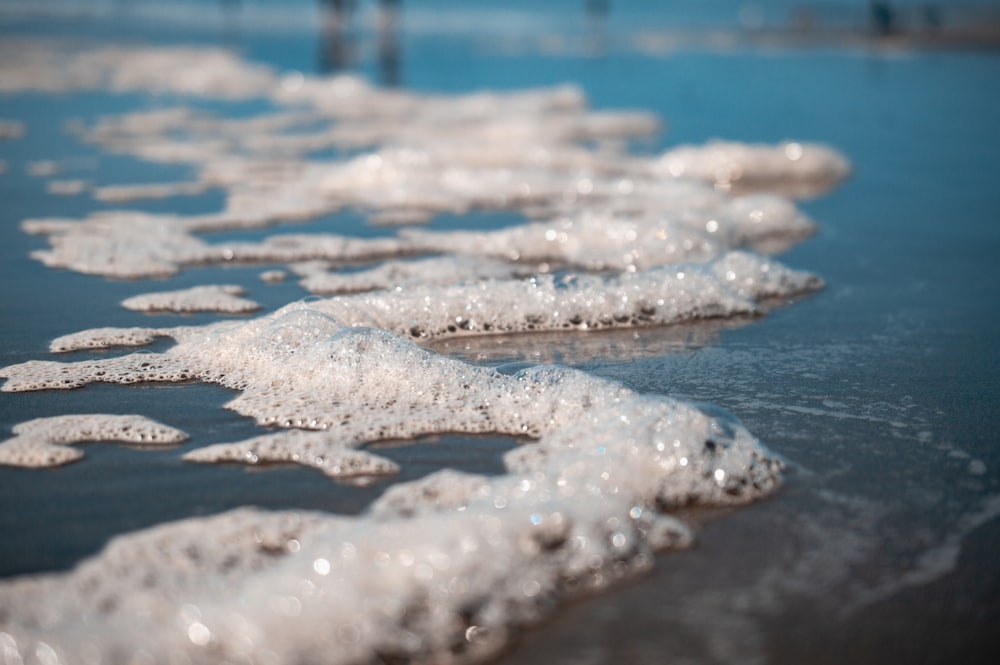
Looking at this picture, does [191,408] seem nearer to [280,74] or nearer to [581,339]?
[581,339]

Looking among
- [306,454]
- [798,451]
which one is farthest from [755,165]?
[306,454]

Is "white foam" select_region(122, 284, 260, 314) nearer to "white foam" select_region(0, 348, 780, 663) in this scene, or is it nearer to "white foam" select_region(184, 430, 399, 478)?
"white foam" select_region(184, 430, 399, 478)

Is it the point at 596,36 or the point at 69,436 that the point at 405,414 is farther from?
the point at 596,36

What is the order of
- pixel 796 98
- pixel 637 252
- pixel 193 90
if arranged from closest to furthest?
pixel 637 252, pixel 796 98, pixel 193 90

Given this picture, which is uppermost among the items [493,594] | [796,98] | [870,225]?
[796,98]

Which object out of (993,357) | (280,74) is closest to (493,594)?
(993,357)

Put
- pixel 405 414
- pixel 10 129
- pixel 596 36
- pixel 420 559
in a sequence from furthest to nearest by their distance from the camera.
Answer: pixel 596 36
pixel 10 129
pixel 405 414
pixel 420 559

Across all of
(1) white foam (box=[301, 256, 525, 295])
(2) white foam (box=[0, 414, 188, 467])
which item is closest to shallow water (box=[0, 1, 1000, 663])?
(2) white foam (box=[0, 414, 188, 467])
